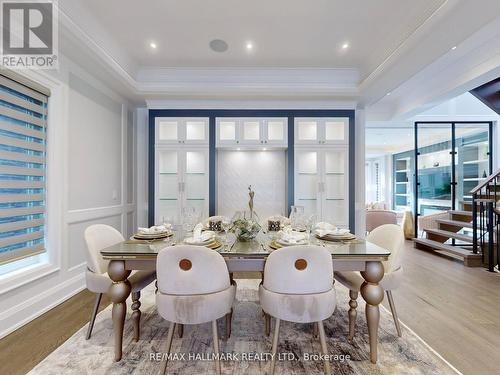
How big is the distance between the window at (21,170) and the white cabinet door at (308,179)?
3.17 metres

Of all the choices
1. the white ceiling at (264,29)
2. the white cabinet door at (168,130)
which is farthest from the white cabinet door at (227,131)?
the white ceiling at (264,29)

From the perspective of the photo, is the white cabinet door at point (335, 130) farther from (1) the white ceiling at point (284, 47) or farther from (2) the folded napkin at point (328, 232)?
(2) the folded napkin at point (328, 232)

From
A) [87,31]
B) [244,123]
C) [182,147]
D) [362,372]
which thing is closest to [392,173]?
[244,123]

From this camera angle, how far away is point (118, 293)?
5.36 feet

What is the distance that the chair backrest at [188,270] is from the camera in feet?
4.58

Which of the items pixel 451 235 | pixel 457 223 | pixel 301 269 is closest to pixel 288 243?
pixel 301 269

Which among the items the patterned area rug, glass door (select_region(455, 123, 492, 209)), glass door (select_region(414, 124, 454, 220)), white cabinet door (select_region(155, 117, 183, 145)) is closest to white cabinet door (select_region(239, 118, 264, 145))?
white cabinet door (select_region(155, 117, 183, 145))

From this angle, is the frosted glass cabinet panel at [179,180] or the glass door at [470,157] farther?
the glass door at [470,157]

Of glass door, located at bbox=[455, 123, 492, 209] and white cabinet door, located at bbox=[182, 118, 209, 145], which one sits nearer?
white cabinet door, located at bbox=[182, 118, 209, 145]

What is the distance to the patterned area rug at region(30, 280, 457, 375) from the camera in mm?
1588

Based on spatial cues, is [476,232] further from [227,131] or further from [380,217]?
[227,131]

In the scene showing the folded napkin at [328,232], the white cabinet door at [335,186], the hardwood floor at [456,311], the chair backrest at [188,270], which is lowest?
the hardwood floor at [456,311]

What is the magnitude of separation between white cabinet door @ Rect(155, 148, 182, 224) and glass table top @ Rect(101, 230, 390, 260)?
1.91 m

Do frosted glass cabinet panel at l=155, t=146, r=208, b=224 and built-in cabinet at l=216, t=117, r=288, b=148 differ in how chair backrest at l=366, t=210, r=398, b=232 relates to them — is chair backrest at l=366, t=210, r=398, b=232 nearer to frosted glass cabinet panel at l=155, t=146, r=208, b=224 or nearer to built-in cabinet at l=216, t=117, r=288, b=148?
built-in cabinet at l=216, t=117, r=288, b=148
